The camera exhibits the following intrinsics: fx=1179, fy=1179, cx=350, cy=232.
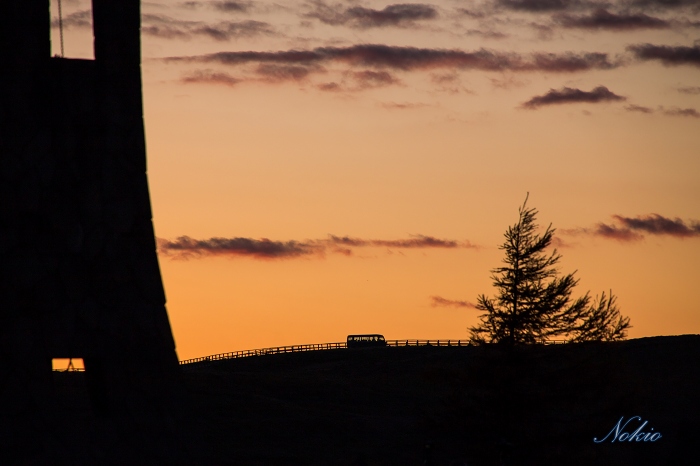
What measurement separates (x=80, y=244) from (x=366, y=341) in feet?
286

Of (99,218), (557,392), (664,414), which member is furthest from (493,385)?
(664,414)

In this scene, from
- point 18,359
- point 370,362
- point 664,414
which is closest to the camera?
point 18,359

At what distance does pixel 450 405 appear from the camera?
41844mm

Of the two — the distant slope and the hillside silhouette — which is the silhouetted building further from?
the distant slope

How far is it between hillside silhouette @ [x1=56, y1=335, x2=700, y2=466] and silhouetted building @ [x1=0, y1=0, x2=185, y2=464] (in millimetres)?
2125

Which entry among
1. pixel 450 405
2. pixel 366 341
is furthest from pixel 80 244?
pixel 366 341

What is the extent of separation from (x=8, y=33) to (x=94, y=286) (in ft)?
21.9

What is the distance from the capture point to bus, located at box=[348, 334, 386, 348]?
11412cm

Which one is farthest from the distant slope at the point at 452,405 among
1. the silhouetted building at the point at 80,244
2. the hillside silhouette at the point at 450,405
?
the silhouetted building at the point at 80,244

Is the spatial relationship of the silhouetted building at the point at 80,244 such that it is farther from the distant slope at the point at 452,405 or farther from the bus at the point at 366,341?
the bus at the point at 366,341

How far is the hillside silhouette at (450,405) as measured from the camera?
1606 inches

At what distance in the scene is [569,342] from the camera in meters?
43.1

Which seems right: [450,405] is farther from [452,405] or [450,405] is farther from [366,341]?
[366,341]

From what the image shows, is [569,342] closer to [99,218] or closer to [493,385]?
[493,385]
